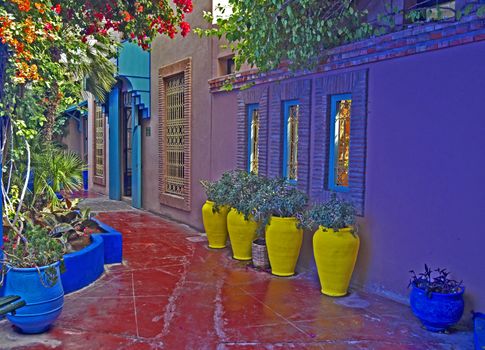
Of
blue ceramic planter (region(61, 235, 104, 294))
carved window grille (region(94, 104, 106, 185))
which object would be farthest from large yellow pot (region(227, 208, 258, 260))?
carved window grille (region(94, 104, 106, 185))

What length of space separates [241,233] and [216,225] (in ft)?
3.13

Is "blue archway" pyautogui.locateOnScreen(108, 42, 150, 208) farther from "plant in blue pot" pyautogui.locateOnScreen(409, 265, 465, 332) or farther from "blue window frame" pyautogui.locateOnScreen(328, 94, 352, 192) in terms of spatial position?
"plant in blue pot" pyautogui.locateOnScreen(409, 265, 465, 332)

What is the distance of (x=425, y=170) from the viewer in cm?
519

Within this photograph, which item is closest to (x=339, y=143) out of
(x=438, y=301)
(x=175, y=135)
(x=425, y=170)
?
(x=425, y=170)

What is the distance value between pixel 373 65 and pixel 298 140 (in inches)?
65.9

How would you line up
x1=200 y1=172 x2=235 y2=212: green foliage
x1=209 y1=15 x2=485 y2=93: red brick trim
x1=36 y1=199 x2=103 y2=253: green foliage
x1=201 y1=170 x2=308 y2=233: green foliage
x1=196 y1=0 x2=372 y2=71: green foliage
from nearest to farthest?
x1=209 y1=15 x2=485 y2=93: red brick trim, x1=196 y1=0 x2=372 y2=71: green foliage, x1=36 y1=199 x2=103 y2=253: green foliage, x1=201 y1=170 x2=308 y2=233: green foliage, x1=200 y1=172 x2=235 y2=212: green foliage

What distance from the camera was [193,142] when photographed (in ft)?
33.3

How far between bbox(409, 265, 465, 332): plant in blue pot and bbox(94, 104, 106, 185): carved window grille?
13113 millimetres

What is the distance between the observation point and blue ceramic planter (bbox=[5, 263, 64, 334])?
170 inches

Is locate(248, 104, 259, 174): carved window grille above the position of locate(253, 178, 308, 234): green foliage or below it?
above

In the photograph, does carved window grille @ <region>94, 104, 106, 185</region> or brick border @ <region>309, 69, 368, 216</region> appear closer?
brick border @ <region>309, 69, 368, 216</region>

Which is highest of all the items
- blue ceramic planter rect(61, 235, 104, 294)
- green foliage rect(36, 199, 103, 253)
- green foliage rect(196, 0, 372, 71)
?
green foliage rect(196, 0, 372, 71)

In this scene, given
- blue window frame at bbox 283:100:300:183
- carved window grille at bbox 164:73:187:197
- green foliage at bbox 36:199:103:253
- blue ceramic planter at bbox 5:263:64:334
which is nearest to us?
blue ceramic planter at bbox 5:263:64:334

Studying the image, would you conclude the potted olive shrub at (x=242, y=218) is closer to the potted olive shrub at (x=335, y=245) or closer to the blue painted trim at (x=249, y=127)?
the blue painted trim at (x=249, y=127)
